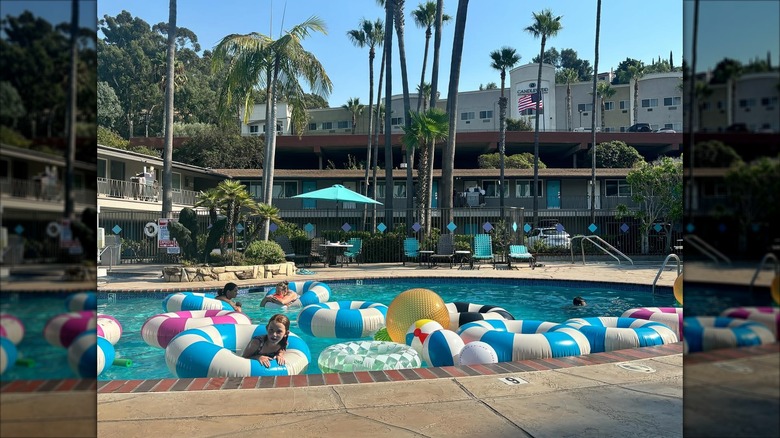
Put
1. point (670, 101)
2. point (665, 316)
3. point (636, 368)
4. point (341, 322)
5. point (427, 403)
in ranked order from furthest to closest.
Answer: point (670, 101)
point (341, 322)
point (665, 316)
point (636, 368)
point (427, 403)

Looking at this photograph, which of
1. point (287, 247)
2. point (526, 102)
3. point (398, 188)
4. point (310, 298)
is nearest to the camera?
point (310, 298)

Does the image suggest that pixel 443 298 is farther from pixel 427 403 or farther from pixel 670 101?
pixel 670 101

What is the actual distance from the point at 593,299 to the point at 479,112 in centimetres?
4236

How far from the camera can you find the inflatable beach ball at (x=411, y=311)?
293 inches

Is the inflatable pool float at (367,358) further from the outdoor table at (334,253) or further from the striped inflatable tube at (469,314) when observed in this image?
the outdoor table at (334,253)

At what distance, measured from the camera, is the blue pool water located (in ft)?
25.7

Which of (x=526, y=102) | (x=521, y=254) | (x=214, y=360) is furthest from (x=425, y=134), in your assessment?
(x=526, y=102)

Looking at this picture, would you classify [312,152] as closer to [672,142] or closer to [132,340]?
[672,142]

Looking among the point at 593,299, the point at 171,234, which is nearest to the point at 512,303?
the point at 593,299

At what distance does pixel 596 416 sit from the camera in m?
3.63

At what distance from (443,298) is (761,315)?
12.9 m

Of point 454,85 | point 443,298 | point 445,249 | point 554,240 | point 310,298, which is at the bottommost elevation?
point 443,298

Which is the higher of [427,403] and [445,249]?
[445,249]

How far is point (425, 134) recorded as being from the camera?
22.9 m
